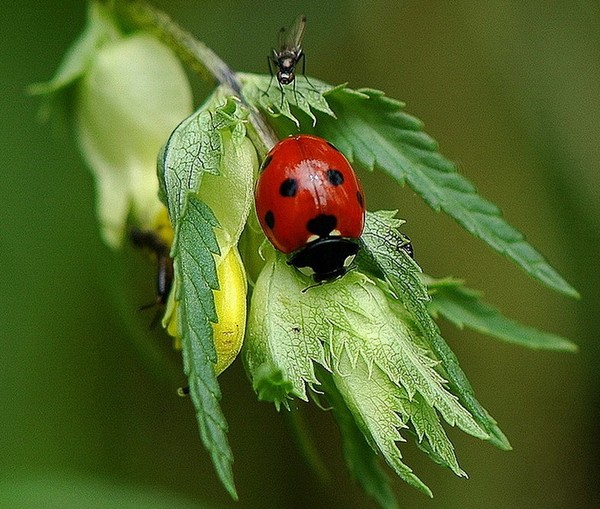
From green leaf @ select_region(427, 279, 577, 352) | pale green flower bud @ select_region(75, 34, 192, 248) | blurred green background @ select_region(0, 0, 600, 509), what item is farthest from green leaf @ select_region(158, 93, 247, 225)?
blurred green background @ select_region(0, 0, 600, 509)

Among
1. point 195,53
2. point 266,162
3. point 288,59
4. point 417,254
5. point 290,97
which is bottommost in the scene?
point 266,162

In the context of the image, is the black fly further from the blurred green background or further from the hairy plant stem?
the blurred green background

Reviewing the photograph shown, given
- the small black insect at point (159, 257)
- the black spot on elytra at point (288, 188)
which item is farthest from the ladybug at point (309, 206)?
the small black insect at point (159, 257)

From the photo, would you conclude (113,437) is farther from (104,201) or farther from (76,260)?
(104,201)

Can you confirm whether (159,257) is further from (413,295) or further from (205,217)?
(413,295)

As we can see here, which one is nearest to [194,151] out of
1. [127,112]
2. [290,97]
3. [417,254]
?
[290,97]
